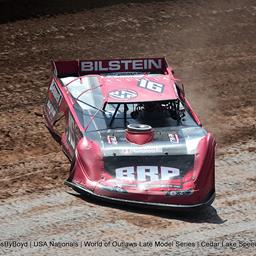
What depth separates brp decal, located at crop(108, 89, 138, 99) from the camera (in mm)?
11478

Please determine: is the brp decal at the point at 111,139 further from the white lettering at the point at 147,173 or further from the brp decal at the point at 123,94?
the brp decal at the point at 123,94

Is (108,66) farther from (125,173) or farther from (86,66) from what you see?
(125,173)

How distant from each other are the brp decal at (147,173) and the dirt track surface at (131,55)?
1.42ft

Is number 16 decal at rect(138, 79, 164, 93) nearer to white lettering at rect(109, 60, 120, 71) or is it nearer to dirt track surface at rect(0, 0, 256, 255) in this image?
white lettering at rect(109, 60, 120, 71)

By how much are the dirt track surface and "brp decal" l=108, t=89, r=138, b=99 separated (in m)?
1.32

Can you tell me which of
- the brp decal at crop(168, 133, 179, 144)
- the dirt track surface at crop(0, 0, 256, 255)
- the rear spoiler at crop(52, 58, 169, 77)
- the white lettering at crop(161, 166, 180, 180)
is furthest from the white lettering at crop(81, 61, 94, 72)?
the white lettering at crop(161, 166, 180, 180)

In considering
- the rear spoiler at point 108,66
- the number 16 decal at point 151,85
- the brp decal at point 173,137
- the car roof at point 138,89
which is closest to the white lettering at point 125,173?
the brp decal at point 173,137

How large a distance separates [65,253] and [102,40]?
29.6ft

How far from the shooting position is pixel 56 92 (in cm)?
1280

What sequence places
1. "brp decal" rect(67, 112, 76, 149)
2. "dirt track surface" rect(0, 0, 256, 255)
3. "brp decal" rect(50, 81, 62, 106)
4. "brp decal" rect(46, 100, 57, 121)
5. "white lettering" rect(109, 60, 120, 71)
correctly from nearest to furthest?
"dirt track surface" rect(0, 0, 256, 255), "brp decal" rect(67, 112, 76, 149), "brp decal" rect(50, 81, 62, 106), "brp decal" rect(46, 100, 57, 121), "white lettering" rect(109, 60, 120, 71)

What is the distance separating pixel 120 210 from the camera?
34.3ft

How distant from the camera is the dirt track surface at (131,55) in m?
9.87

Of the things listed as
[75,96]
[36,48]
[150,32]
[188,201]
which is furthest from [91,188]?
[150,32]

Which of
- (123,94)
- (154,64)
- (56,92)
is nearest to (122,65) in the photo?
(154,64)
